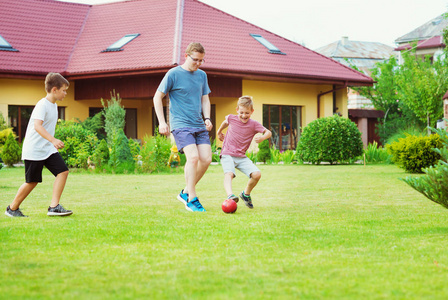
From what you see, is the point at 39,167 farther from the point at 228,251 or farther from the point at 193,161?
the point at 228,251

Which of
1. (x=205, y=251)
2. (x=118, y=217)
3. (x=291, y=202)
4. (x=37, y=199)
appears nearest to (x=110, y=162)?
(x=37, y=199)

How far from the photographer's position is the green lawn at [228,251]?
3.62m

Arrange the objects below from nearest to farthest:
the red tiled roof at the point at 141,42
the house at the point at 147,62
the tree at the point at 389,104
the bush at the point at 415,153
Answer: the bush at the point at 415,153
the red tiled roof at the point at 141,42
the house at the point at 147,62
the tree at the point at 389,104

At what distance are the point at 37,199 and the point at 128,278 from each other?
5.75 metres

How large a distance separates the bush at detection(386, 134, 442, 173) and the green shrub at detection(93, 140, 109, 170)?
7.43 m

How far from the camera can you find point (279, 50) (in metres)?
25.8

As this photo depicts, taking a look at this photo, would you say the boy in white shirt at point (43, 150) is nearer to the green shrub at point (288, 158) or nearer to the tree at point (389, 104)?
the green shrub at point (288, 158)

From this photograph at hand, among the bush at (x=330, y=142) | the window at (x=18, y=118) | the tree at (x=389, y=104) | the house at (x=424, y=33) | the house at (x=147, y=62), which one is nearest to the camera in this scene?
the bush at (x=330, y=142)

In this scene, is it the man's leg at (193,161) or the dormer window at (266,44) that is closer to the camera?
the man's leg at (193,161)

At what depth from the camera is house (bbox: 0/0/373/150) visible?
2305 cm

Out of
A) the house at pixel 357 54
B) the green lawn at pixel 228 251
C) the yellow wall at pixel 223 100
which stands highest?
the house at pixel 357 54

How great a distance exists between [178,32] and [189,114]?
16.3 meters

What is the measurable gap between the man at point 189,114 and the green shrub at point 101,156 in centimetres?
880

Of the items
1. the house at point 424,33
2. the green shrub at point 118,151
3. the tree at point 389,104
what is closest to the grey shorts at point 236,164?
the green shrub at point 118,151
